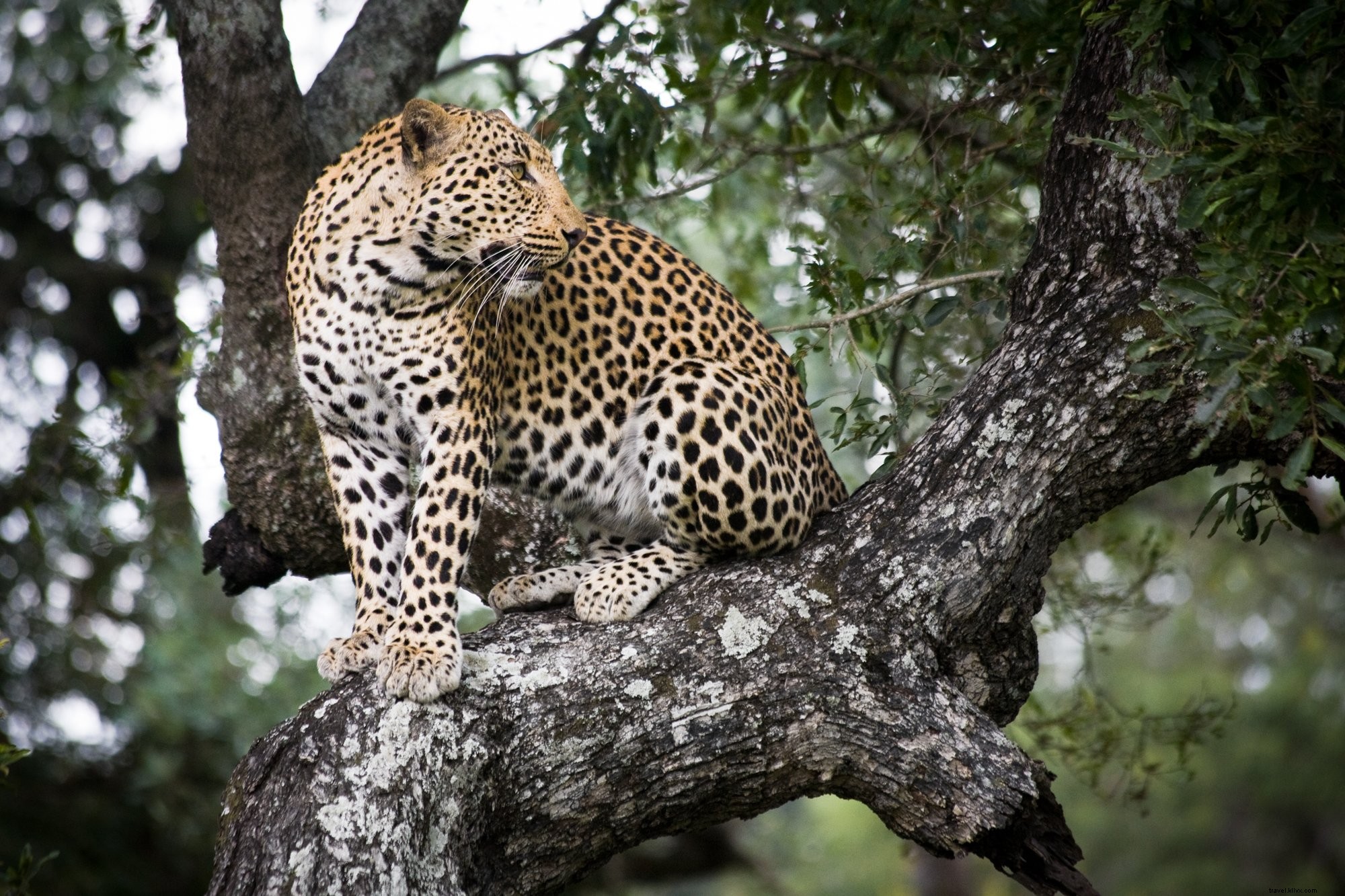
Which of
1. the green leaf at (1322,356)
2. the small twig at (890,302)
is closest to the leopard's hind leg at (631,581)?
the small twig at (890,302)

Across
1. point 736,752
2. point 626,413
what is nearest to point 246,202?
point 626,413

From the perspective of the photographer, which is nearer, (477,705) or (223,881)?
(223,881)

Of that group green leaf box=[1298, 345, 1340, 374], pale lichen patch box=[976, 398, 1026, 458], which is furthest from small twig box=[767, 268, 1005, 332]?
green leaf box=[1298, 345, 1340, 374]

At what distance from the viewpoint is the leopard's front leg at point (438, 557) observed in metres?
4.47

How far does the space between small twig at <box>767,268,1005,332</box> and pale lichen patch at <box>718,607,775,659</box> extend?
4.04 feet

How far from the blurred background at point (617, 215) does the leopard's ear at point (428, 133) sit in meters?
1.54

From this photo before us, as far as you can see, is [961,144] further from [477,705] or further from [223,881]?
[223,881]

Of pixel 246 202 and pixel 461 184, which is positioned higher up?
pixel 246 202

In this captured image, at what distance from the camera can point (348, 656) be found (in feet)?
16.3

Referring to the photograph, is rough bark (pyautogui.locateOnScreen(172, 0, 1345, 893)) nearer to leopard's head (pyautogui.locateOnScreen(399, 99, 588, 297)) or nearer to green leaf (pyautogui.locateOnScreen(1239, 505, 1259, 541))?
green leaf (pyautogui.locateOnScreen(1239, 505, 1259, 541))

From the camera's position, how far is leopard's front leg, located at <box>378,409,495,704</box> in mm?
4473

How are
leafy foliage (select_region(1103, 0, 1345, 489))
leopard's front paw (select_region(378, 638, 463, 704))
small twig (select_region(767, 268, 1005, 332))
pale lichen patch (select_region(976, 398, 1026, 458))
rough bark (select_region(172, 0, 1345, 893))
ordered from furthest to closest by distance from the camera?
small twig (select_region(767, 268, 1005, 332))
pale lichen patch (select_region(976, 398, 1026, 458))
leopard's front paw (select_region(378, 638, 463, 704))
rough bark (select_region(172, 0, 1345, 893))
leafy foliage (select_region(1103, 0, 1345, 489))

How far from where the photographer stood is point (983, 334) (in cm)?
718

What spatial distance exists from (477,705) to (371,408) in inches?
54.7
